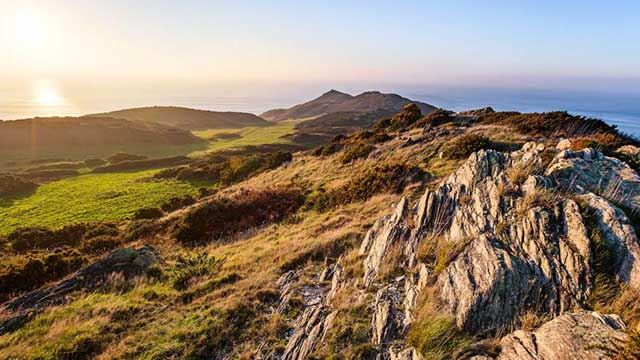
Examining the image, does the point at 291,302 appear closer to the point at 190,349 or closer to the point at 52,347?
the point at 190,349

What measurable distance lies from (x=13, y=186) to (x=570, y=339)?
4835 centimetres

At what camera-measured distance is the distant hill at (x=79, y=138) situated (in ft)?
233

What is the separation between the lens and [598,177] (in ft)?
34.3

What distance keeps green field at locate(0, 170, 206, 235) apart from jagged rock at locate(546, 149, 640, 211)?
1156 inches

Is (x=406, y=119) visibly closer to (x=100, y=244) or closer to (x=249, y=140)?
(x=100, y=244)

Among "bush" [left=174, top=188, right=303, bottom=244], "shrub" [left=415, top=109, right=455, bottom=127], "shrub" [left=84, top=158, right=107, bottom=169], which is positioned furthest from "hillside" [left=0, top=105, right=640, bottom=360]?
"shrub" [left=84, top=158, right=107, bottom=169]

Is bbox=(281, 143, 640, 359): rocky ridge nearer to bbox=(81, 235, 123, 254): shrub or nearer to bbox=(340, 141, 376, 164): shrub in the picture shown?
bbox=(81, 235, 123, 254): shrub

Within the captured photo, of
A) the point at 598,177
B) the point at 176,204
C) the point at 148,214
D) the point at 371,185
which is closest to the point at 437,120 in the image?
the point at 371,185

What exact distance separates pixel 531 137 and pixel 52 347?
97.8ft

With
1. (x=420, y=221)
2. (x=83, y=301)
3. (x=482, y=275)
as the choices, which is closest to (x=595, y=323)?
(x=482, y=275)

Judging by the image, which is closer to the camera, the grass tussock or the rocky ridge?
the rocky ridge

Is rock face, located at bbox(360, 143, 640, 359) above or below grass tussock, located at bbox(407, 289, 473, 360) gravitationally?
above

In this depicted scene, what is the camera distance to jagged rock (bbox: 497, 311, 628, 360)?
16.6 feet

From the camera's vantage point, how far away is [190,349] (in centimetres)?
827
